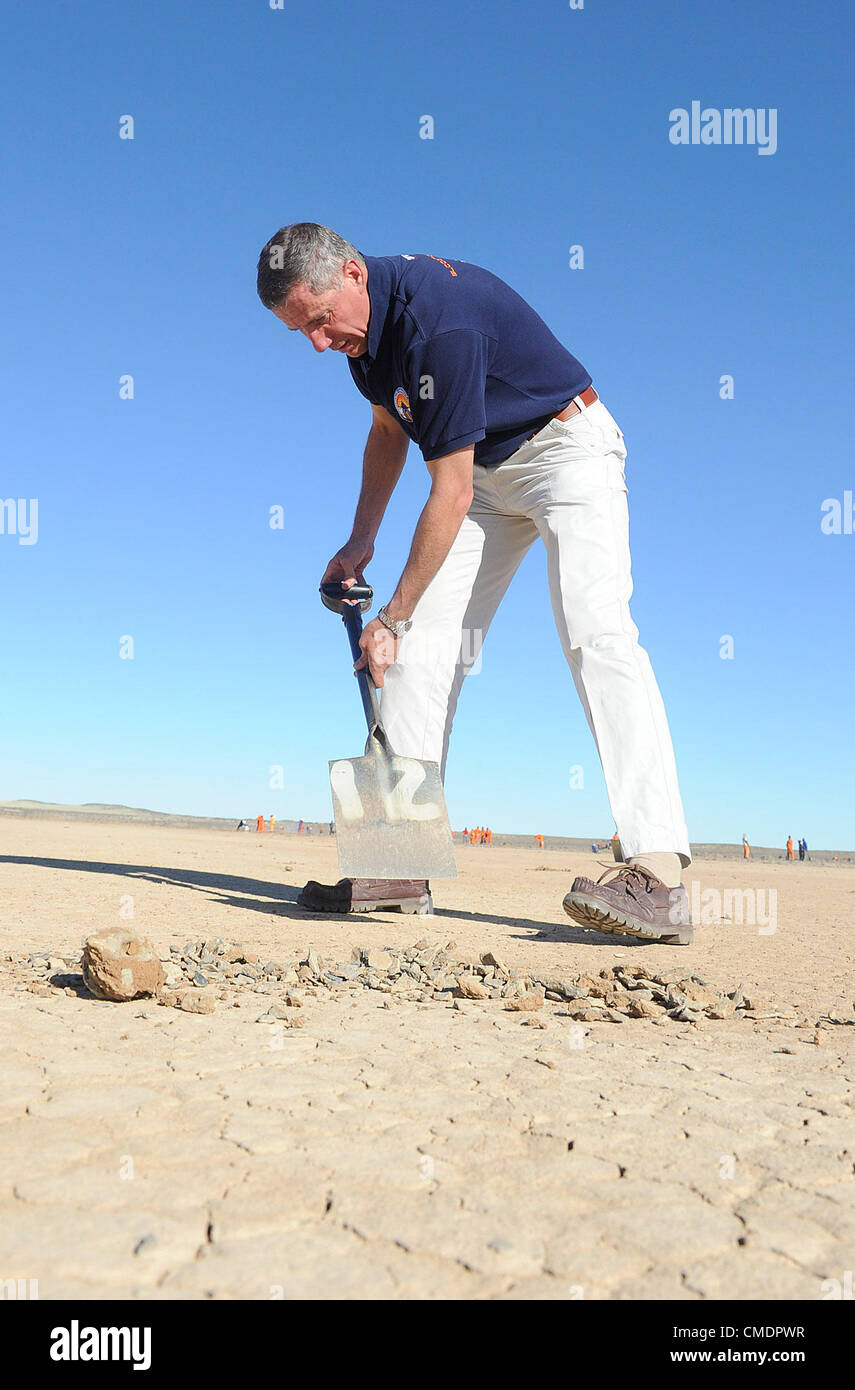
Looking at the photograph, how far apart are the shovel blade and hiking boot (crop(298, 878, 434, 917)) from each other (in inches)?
4.7

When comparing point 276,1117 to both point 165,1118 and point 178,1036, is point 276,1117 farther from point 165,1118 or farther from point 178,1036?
point 178,1036

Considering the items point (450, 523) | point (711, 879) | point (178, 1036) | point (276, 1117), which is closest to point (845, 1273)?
point (276, 1117)

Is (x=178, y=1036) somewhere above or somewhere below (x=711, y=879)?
above

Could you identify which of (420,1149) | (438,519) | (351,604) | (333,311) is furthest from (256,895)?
(420,1149)

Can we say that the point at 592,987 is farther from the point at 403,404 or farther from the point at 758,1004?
the point at 403,404

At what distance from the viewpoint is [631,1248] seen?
3.26 feet

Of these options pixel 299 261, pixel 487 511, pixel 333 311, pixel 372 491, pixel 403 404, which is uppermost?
pixel 299 261

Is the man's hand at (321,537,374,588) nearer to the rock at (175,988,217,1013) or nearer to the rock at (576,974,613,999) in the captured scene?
the rock at (576,974,613,999)

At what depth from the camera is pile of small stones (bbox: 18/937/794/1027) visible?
2070 mm

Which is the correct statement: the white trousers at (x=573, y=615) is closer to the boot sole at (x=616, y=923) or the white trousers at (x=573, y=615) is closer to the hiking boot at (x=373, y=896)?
the boot sole at (x=616, y=923)

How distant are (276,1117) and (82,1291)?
45 cm

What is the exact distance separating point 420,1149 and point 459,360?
2542 millimetres

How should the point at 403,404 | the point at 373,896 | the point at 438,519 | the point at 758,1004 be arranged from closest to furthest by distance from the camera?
the point at 758,1004, the point at 438,519, the point at 403,404, the point at 373,896

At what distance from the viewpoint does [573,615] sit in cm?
344
